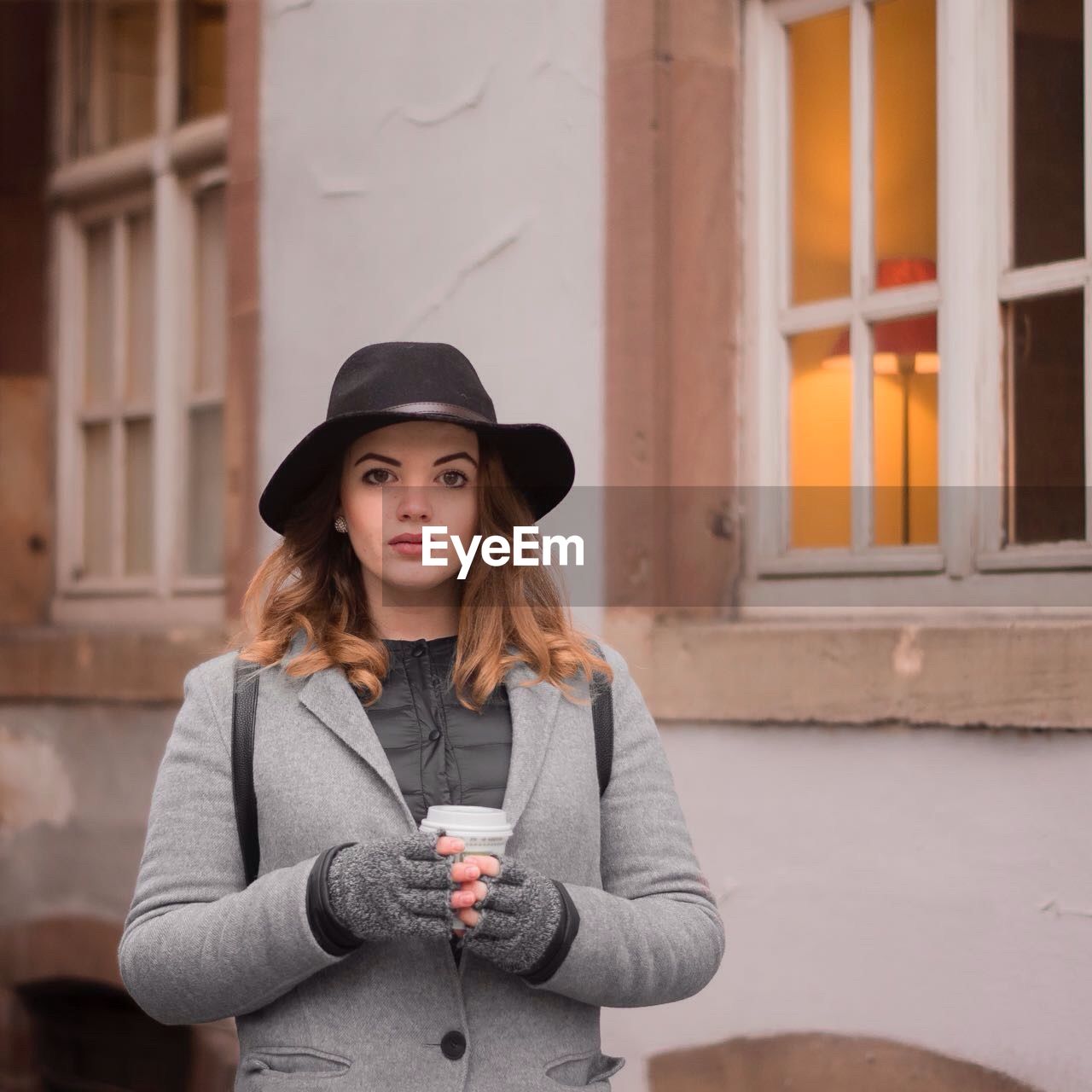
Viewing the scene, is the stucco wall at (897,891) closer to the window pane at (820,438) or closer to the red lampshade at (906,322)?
the window pane at (820,438)

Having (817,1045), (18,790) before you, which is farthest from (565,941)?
(18,790)

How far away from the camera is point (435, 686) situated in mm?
2260

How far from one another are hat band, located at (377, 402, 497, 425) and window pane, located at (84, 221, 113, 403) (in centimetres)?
420

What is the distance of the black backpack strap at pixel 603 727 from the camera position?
7.43 ft

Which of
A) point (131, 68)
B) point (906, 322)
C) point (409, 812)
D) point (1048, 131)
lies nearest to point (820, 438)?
point (906, 322)

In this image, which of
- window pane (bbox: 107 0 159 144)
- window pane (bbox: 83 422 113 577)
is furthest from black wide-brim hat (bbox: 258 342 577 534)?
window pane (bbox: 107 0 159 144)

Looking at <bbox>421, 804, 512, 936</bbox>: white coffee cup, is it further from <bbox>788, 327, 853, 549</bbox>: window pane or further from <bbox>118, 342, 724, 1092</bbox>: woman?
<bbox>788, 327, 853, 549</bbox>: window pane

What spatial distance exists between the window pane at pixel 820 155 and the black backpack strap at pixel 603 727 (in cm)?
184

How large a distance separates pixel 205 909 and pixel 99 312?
4596mm

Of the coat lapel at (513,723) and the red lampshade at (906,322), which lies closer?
the coat lapel at (513,723)

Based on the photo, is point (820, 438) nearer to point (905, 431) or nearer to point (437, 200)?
point (905, 431)

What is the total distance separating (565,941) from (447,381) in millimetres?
779

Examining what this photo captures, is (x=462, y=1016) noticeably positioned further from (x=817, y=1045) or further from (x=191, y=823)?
(x=817, y=1045)

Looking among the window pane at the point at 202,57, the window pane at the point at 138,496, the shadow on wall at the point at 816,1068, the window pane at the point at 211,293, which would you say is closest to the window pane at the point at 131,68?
the window pane at the point at 202,57
